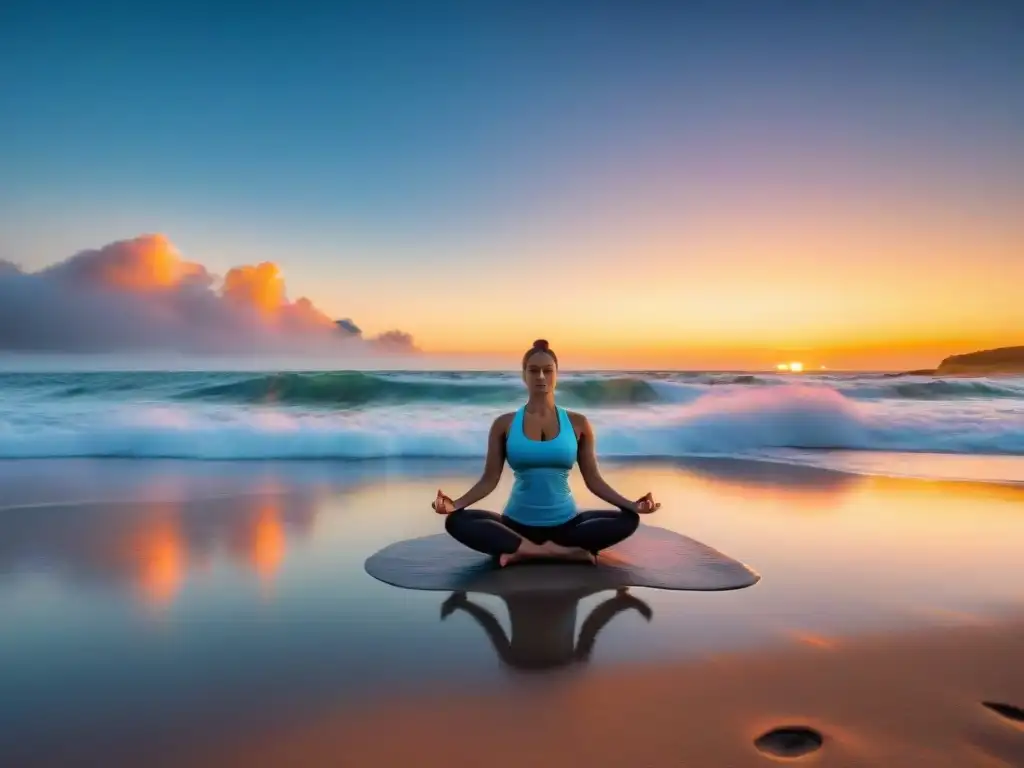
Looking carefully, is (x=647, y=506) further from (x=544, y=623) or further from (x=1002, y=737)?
(x=1002, y=737)

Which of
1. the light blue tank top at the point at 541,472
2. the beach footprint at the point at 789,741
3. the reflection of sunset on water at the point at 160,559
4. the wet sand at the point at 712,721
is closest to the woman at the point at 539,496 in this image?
the light blue tank top at the point at 541,472

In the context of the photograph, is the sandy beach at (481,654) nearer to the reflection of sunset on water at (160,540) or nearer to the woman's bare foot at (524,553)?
the reflection of sunset on water at (160,540)

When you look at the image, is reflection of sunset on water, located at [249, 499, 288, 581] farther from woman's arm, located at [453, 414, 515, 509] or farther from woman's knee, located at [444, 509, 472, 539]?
woman's arm, located at [453, 414, 515, 509]

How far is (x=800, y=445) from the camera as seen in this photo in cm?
1257

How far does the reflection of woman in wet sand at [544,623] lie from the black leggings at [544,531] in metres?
0.56

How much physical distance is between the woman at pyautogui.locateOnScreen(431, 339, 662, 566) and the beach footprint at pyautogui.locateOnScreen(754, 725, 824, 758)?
7.25ft

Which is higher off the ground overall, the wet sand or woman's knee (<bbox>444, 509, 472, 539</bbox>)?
woman's knee (<bbox>444, 509, 472, 539</bbox>)

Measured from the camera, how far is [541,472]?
4.85 m

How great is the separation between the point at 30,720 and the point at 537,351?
3.39 meters

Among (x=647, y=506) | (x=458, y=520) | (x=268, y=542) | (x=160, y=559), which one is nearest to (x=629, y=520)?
(x=647, y=506)

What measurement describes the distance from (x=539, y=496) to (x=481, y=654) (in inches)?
66.4

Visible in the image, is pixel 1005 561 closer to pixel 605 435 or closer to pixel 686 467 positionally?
pixel 686 467

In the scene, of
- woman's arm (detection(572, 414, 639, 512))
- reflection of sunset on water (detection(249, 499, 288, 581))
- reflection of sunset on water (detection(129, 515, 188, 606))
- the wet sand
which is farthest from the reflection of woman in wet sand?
reflection of sunset on water (detection(129, 515, 188, 606))

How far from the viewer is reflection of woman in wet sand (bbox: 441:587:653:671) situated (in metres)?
3.28
